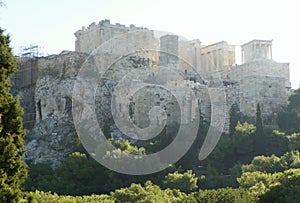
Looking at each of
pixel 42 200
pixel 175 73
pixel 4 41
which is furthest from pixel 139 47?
pixel 4 41

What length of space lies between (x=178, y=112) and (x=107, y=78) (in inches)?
203

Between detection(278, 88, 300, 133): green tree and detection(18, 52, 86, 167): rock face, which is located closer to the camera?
detection(18, 52, 86, 167): rock face

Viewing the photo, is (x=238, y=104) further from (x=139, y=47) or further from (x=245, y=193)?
(x=245, y=193)

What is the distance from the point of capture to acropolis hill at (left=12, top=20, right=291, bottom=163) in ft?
120

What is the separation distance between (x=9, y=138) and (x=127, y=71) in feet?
83.5

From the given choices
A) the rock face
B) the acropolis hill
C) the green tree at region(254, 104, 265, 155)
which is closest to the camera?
the green tree at region(254, 104, 265, 155)

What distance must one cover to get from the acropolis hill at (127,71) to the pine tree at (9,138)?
1953 cm

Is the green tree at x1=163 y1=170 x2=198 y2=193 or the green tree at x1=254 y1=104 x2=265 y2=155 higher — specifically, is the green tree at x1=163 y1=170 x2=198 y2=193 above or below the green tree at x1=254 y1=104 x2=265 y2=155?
below

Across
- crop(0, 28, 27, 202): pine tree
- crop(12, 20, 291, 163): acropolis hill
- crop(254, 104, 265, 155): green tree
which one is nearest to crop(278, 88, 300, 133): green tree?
crop(12, 20, 291, 163): acropolis hill

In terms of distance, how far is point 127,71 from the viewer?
3938 cm

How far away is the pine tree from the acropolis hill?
19527 mm

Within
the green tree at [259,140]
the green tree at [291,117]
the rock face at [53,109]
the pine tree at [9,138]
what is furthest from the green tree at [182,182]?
the pine tree at [9,138]

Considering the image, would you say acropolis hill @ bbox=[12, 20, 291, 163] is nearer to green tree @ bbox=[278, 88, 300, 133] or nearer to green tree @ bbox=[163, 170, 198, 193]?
green tree @ bbox=[278, 88, 300, 133]

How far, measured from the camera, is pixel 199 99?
39062 mm
